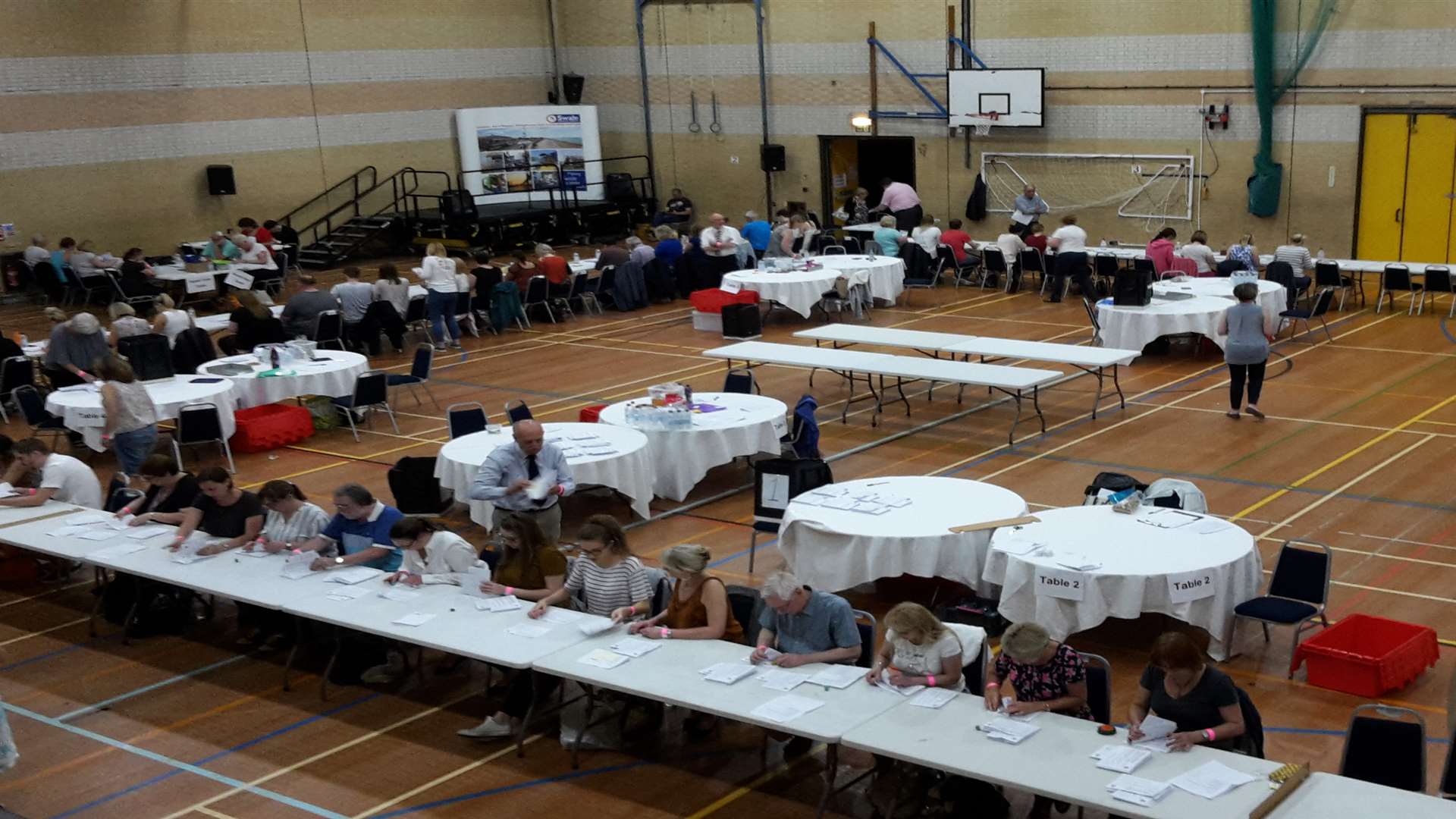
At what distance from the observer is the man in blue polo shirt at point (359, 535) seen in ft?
28.7

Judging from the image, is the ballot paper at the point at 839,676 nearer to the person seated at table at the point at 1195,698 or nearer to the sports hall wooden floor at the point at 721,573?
the sports hall wooden floor at the point at 721,573

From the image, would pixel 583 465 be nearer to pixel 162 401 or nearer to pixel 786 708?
pixel 786 708

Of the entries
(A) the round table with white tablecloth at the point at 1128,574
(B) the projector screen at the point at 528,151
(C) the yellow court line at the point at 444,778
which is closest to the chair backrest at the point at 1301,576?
(A) the round table with white tablecloth at the point at 1128,574

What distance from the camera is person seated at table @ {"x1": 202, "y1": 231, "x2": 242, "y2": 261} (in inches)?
933

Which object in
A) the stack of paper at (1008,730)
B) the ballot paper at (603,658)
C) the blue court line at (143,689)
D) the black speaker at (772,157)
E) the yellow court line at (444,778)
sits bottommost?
the blue court line at (143,689)

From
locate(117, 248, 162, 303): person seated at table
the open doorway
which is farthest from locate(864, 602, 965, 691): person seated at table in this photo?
the open doorway

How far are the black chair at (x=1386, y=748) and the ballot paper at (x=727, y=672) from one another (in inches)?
105

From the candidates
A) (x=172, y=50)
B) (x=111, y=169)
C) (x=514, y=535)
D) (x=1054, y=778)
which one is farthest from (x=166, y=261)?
(x=1054, y=778)

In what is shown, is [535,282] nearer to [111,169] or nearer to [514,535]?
[111,169]

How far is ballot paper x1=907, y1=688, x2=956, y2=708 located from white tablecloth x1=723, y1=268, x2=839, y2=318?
521 inches

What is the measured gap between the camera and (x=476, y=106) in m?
30.7

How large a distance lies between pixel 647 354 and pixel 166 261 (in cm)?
1117

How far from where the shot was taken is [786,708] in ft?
21.1

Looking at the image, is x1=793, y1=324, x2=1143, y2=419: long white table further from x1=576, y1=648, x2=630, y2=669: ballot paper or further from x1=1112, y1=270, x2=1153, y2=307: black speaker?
x1=576, y1=648, x2=630, y2=669: ballot paper
